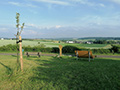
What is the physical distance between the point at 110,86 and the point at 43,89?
258 centimetres

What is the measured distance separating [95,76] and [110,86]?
0.96m

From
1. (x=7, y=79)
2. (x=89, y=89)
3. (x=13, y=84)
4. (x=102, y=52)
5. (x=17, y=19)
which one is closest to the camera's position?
(x=89, y=89)

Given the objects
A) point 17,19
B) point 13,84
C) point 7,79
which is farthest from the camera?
point 17,19

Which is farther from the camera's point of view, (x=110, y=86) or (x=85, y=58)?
(x=85, y=58)

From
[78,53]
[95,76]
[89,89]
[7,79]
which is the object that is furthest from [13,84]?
[78,53]

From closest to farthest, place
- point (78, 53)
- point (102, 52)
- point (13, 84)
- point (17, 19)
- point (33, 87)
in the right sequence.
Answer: point (33, 87) < point (13, 84) < point (17, 19) < point (78, 53) < point (102, 52)

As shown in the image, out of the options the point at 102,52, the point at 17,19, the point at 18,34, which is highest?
the point at 17,19

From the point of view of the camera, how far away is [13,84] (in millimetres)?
4719

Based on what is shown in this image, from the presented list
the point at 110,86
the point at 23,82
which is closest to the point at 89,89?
the point at 110,86

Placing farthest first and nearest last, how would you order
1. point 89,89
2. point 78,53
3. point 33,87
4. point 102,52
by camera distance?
point 102,52
point 78,53
point 33,87
point 89,89

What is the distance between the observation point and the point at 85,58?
13766 mm

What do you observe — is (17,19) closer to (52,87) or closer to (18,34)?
(18,34)

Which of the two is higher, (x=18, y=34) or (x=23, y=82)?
(x=18, y=34)

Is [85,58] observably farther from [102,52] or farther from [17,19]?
[102,52]
